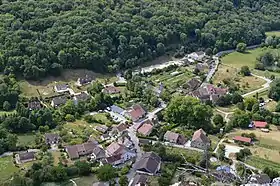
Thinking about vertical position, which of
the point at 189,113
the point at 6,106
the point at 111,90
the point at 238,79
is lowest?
the point at 238,79

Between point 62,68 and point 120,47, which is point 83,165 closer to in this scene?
point 62,68

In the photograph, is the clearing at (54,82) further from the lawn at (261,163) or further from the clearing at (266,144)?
the lawn at (261,163)

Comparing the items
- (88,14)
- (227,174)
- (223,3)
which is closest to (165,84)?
(88,14)

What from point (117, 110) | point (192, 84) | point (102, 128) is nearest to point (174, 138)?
point (102, 128)

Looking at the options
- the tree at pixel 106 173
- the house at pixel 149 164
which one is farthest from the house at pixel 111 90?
the tree at pixel 106 173

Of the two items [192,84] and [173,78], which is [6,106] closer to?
[173,78]

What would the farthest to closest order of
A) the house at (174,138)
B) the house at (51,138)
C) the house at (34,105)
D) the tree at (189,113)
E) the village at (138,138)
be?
the house at (34,105) → the tree at (189,113) → the house at (174,138) → the house at (51,138) → the village at (138,138)
